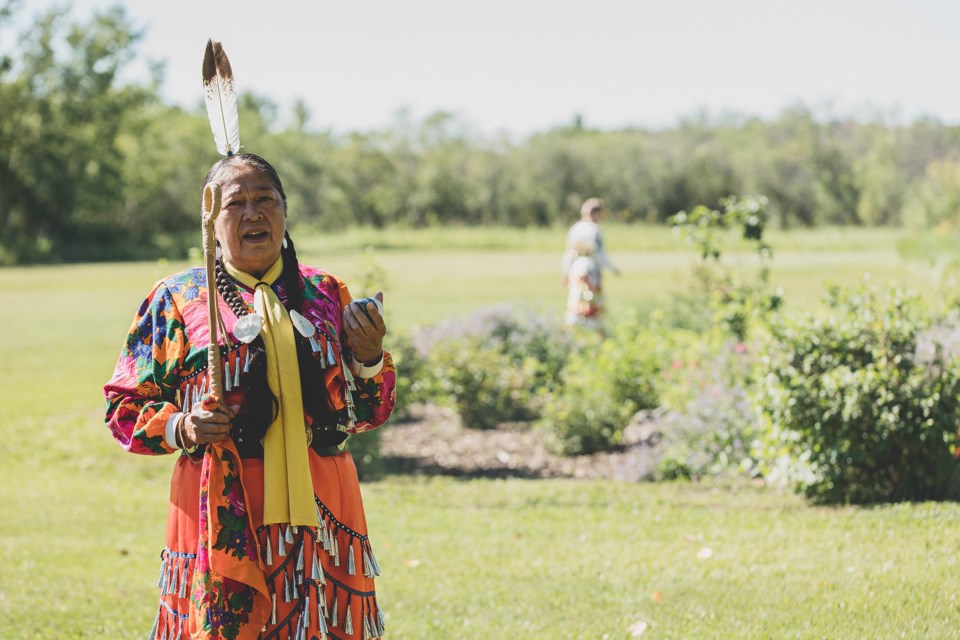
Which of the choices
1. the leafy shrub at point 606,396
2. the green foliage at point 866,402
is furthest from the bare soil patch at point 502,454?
the green foliage at point 866,402

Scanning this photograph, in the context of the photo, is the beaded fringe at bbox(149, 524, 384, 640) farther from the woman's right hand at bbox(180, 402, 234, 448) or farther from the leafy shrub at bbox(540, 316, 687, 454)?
Answer: the leafy shrub at bbox(540, 316, 687, 454)

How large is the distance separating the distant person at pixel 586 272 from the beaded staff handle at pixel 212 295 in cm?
1069

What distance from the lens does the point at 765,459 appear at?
7121 millimetres

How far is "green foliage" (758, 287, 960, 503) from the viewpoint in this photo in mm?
6180

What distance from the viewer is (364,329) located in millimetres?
2893

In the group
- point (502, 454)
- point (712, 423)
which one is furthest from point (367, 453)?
point (712, 423)

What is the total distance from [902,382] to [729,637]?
2.44 meters

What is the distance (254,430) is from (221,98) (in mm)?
1006

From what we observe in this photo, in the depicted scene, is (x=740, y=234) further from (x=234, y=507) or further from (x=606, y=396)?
(x=234, y=507)

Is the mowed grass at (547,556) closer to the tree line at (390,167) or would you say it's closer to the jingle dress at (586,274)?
the jingle dress at (586,274)

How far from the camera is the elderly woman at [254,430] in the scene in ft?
9.10

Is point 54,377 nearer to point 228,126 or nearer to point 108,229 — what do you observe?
point 228,126

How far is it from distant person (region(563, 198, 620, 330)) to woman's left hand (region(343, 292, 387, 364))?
34.3 feet

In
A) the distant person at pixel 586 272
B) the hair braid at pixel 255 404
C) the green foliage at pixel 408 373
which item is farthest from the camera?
the distant person at pixel 586 272
